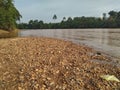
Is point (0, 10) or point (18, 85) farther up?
point (0, 10)

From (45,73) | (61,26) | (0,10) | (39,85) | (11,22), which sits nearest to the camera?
(39,85)

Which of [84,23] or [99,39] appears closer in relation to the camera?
[99,39]

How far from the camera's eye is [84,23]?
149875 mm

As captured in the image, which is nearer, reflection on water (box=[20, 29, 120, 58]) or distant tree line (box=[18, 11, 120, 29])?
reflection on water (box=[20, 29, 120, 58])

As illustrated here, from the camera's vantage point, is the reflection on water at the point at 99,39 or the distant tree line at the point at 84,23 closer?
the reflection on water at the point at 99,39

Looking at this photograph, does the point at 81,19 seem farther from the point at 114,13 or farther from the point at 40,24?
the point at 40,24

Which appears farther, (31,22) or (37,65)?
(31,22)

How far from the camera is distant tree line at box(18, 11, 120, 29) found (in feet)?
433

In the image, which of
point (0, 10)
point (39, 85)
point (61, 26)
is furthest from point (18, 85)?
point (61, 26)

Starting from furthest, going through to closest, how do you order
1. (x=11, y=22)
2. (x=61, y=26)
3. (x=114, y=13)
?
(x=61, y=26)
(x=114, y=13)
(x=11, y=22)

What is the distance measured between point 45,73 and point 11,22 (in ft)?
151

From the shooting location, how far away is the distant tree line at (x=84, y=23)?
433ft

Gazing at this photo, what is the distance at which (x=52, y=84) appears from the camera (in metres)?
8.80

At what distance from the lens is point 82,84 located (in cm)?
905
